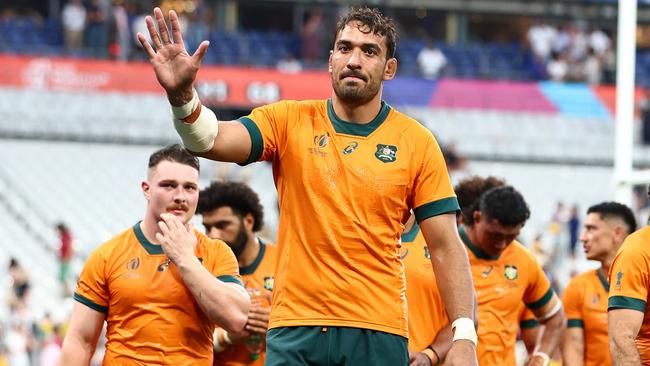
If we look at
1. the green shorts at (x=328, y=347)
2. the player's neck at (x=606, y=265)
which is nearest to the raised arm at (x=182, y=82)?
the green shorts at (x=328, y=347)

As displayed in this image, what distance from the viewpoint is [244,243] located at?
736cm

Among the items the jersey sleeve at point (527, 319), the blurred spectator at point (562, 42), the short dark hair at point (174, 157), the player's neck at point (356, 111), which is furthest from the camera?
the blurred spectator at point (562, 42)

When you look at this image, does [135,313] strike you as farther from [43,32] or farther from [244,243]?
[43,32]

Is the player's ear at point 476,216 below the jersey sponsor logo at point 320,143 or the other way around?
below

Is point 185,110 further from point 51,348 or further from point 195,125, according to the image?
point 51,348

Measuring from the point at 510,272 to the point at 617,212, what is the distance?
2.65ft

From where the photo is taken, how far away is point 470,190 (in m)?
8.35

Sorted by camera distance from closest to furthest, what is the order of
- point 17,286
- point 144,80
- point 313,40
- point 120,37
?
1. point 17,286
2. point 144,80
3. point 120,37
4. point 313,40

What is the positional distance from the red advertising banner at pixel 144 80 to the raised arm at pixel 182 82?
23.9m

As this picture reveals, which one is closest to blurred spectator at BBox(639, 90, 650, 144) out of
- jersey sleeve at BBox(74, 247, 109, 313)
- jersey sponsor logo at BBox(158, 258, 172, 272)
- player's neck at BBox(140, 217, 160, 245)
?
player's neck at BBox(140, 217, 160, 245)

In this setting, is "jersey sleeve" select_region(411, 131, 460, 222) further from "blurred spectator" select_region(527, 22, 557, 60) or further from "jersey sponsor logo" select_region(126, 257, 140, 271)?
"blurred spectator" select_region(527, 22, 557, 60)

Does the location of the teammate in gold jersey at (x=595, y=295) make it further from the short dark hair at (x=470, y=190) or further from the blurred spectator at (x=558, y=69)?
the blurred spectator at (x=558, y=69)

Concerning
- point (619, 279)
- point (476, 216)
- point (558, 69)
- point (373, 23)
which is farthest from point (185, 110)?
point (558, 69)

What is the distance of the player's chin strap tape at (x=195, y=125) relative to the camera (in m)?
4.66
